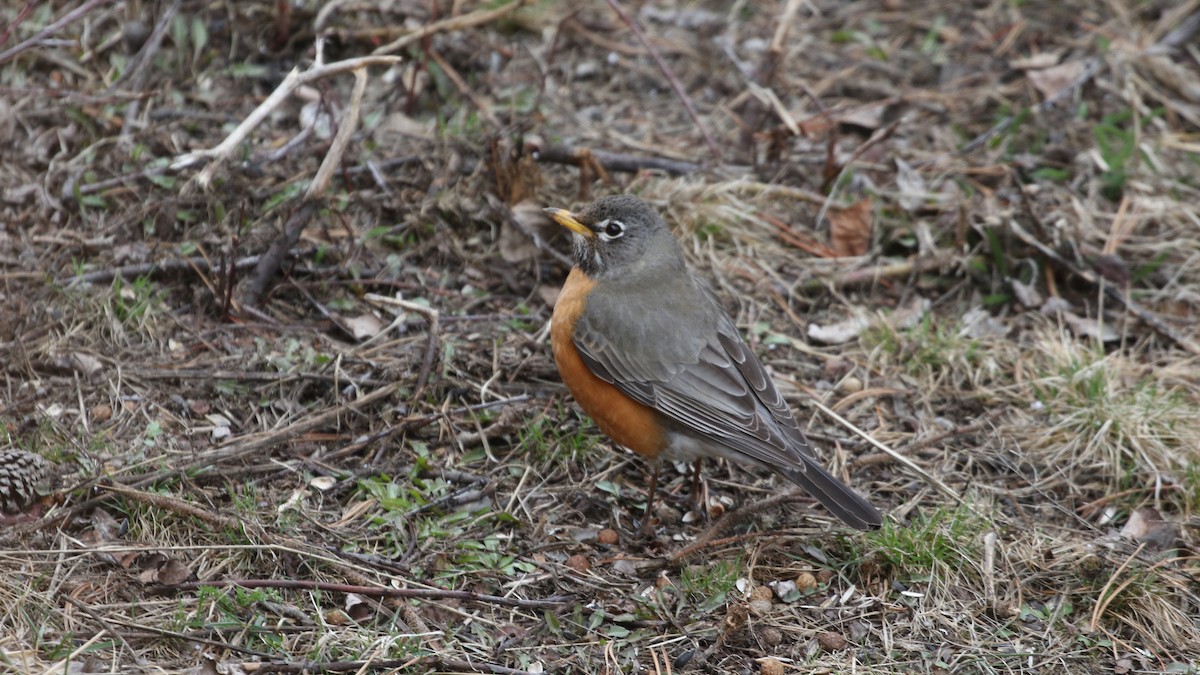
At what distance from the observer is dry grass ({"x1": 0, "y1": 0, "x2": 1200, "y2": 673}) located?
4.21m

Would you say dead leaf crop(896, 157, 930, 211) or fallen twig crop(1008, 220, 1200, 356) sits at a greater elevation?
dead leaf crop(896, 157, 930, 211)

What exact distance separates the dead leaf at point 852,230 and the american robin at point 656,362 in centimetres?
139

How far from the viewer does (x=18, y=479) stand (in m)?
4.19

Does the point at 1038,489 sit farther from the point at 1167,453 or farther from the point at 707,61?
the point at 707,61

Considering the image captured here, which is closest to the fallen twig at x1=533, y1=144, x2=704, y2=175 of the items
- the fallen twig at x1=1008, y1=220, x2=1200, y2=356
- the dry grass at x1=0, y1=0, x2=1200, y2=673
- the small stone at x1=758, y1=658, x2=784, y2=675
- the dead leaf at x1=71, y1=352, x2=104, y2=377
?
the dry grass at x1=0, y1=0, x2=1200, y2=673

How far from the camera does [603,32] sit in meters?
7.91

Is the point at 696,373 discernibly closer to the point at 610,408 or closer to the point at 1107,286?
the point at 610,408

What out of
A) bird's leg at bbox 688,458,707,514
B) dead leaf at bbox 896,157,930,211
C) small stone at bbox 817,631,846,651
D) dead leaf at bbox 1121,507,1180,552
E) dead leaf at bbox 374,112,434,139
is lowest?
bird's leg at bbox 688,458,707,514

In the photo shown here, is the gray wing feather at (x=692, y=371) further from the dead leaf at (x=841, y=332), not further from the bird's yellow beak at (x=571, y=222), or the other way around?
the dead leaf at (x=841, y=332)

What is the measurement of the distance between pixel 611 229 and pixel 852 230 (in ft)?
5.88

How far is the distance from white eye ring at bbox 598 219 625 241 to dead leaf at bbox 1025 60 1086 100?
11.7 ft

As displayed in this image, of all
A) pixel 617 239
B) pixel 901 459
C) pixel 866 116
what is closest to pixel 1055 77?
pixel 866 116

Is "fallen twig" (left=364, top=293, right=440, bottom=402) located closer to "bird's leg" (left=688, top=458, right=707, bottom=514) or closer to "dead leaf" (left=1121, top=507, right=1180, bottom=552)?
"bird's leg" (left=688, top=458, right=707, bottom=514)

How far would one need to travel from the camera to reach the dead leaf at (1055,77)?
7.48 m
